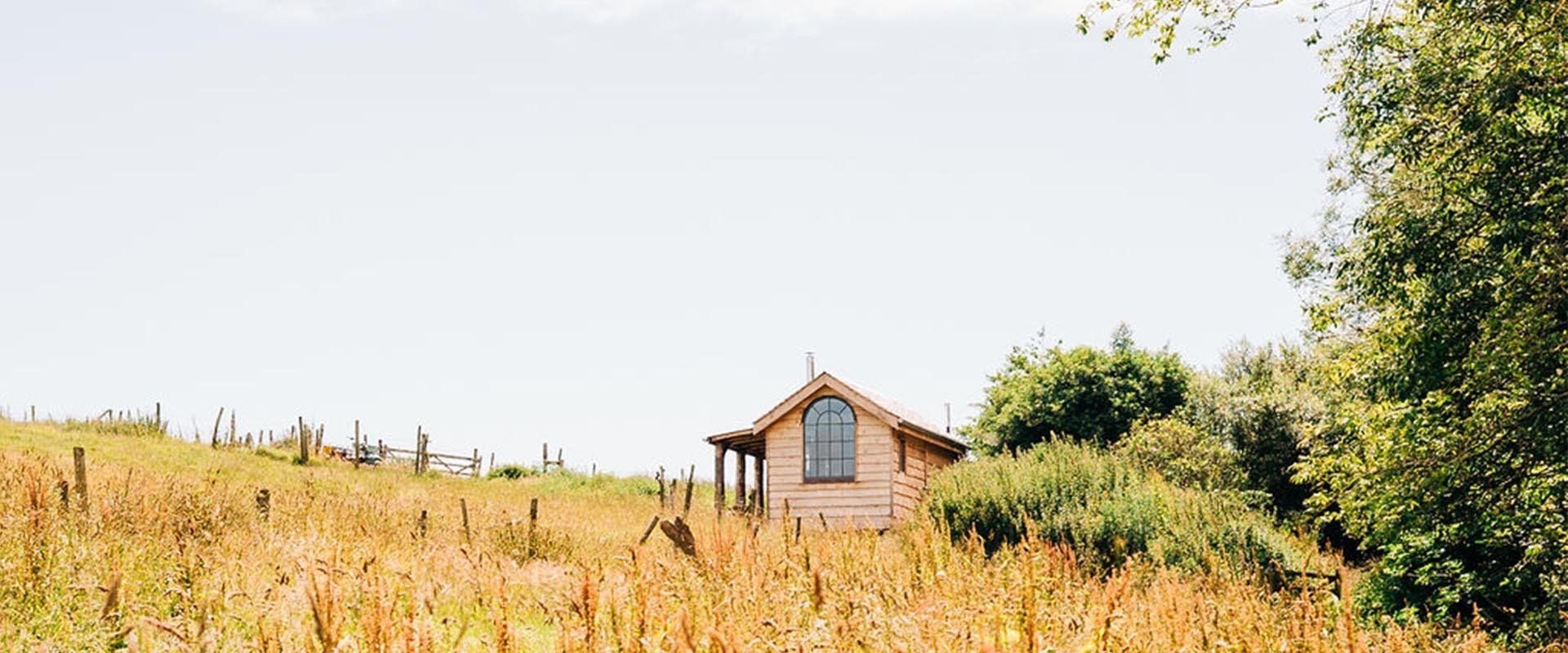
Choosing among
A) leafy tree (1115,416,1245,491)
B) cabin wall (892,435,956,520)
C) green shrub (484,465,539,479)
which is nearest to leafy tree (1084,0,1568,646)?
leafy tree (1115,416,1245,491)

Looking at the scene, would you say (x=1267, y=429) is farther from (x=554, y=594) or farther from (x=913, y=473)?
(x=554, y=594)

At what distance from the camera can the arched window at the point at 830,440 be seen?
1183 inches

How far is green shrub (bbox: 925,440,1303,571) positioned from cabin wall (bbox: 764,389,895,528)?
611 cm

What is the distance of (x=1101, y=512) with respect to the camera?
20.8 m

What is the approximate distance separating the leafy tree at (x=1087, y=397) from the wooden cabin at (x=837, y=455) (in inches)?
261

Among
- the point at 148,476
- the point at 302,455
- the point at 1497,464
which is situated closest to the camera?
the point at 1497,464

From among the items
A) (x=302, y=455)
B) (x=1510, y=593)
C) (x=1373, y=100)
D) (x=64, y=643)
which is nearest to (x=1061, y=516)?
(x=1510, y=593)

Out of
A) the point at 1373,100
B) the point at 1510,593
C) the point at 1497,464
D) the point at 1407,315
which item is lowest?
the point at 1510,593

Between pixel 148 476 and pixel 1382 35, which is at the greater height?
pixel 1382 35

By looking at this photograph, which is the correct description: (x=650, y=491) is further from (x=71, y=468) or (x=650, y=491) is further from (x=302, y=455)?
(x=71, y=468)

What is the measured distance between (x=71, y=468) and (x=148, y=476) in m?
13.4

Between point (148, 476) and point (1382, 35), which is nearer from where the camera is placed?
point (1382, 35)

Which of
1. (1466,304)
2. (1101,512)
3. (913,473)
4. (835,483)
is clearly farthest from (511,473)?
(1466,304)

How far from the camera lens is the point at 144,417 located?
49188mm
